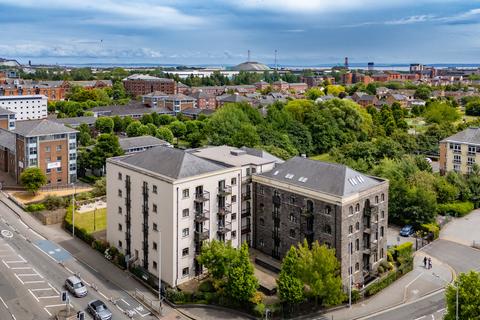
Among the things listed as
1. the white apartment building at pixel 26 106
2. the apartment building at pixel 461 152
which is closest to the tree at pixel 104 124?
the white apartment building at pixel 26 106

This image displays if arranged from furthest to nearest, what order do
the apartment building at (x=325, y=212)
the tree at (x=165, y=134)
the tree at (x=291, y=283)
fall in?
1. the tree at (x=165, y=134)
2. the apartment building at (x=325, y=212)
3. the tree at (x=291, y=283)

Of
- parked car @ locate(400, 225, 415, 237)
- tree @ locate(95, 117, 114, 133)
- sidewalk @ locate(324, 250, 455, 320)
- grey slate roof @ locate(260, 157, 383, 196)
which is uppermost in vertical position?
tree @ locate(95, 117, 114, 133)

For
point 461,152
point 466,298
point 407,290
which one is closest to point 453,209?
point 461,152

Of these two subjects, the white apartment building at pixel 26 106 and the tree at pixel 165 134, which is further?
the white apartment building at pixel 26 106

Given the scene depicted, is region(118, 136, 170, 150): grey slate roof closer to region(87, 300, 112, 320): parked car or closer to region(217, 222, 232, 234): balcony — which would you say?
region(217, 222, 232, 234): balcony

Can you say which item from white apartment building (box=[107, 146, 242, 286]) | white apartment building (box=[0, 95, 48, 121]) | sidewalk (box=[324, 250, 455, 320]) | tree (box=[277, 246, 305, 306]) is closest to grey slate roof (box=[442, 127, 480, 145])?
sidewalk (box=[324, 250, 455, 320])

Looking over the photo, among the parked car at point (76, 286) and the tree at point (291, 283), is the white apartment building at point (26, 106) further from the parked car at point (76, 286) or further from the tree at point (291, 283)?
the tree at point (291, 283)
